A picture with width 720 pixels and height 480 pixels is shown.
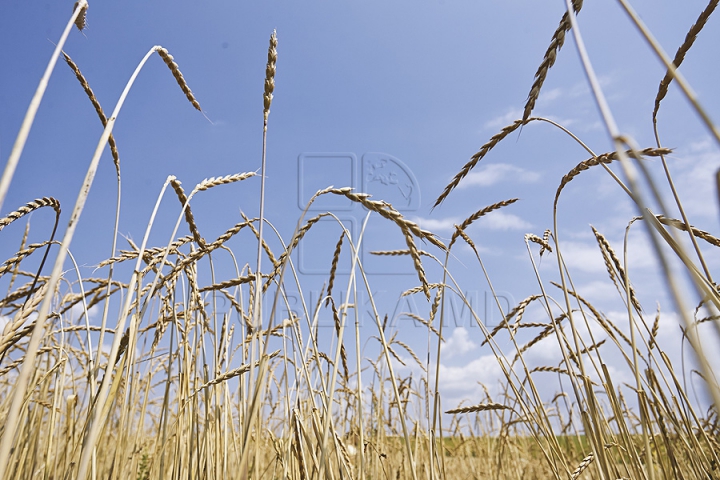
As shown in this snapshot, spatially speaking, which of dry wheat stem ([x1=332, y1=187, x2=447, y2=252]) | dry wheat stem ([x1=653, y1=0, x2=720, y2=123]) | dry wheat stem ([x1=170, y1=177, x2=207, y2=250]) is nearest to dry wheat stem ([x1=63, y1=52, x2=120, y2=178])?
dry wheat stem ([x1=170, y1=177, x2=207, y2=250])

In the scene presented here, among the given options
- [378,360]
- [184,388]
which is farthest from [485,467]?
[184,388]

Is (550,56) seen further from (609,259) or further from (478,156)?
(609,259)

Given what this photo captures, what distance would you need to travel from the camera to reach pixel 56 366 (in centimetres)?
178

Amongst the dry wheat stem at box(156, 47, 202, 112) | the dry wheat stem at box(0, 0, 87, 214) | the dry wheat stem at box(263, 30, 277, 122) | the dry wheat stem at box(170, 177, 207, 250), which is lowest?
the dry wheat stem at box(0, 0, 87, 214)

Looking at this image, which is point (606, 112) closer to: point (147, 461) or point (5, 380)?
point (147, 461)

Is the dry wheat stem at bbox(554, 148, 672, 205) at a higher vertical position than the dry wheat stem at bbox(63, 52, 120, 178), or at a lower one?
lower

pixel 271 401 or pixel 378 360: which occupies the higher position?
pixel 378 360

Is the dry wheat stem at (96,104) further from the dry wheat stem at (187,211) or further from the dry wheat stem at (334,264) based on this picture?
the dry wheat stem at (334,264)

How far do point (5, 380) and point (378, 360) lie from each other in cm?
233

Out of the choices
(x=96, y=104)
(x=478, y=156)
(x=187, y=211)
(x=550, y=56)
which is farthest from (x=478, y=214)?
(x=96, y=104)

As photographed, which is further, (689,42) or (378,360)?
(378,360)

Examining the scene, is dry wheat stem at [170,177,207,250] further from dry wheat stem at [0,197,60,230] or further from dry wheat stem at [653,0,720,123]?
dry wheat stem at [653,0,720,123]

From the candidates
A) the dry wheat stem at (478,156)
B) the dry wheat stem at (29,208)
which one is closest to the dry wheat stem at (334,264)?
the dry wheat stem at (478,156)

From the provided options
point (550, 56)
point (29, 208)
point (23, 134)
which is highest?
Answer: point (550, 56)
